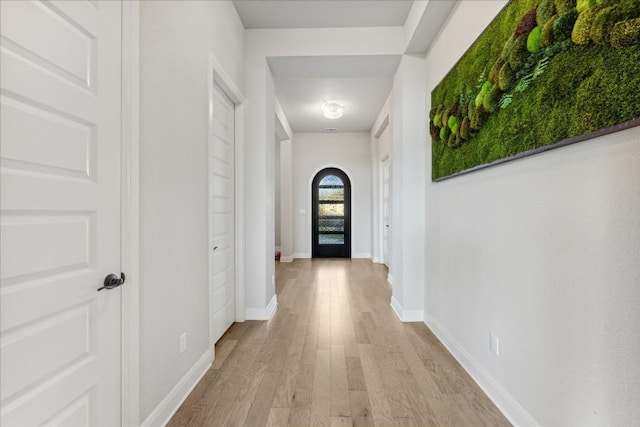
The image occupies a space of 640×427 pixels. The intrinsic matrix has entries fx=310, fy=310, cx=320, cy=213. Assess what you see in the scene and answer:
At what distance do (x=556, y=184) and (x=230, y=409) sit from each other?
2027 mm

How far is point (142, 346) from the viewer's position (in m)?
1.47

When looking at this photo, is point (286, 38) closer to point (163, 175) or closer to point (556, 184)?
point (163, 175)

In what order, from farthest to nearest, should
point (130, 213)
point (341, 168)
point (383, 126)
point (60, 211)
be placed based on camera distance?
point (341, 168) → point (383, 126) → point (130, 213) → point (60, 211)

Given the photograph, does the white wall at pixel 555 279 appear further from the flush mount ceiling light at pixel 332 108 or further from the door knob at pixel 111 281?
the flush mount ceiling light at pixel 332 108

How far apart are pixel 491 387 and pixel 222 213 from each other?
2385 millimetres

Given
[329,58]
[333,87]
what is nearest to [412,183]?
[329,58]

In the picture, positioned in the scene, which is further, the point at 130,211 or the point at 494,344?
the point at 494,344

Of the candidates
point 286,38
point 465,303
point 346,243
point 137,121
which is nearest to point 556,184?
point 465,303

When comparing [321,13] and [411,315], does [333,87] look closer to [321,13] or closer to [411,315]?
[321,13]

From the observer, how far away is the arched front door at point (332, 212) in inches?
286

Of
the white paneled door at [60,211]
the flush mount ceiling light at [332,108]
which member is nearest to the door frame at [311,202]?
the flush mount ceiling light at [332,108]

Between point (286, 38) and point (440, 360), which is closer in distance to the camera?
point (440, 360)

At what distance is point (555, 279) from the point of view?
4.48 feet

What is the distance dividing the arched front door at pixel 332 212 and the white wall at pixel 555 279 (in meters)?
4.96
